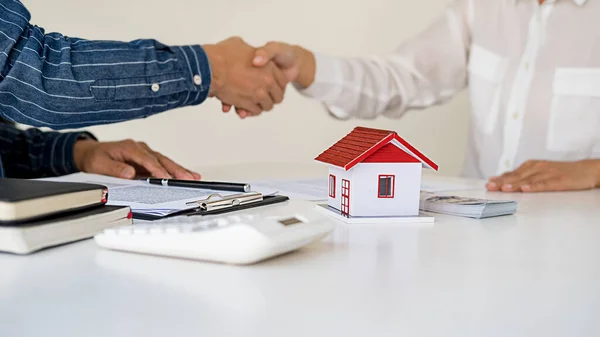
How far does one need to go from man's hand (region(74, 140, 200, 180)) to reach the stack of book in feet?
1.81

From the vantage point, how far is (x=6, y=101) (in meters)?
1.05

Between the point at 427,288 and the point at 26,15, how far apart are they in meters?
0.83

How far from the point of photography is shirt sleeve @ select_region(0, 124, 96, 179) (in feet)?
4.99

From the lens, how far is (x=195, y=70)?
1312 mm

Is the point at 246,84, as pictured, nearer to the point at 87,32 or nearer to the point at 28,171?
the point at 28,171

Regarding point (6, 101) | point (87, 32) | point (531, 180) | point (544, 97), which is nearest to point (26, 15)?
point (6, 101)

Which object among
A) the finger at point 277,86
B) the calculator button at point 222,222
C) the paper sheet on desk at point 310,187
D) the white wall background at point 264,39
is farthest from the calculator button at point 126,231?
the white wall background at point 264,39

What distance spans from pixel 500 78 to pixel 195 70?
42.1 inches

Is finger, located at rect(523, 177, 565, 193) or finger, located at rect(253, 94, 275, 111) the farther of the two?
finger, located at rect(253, 94, 275, 111)

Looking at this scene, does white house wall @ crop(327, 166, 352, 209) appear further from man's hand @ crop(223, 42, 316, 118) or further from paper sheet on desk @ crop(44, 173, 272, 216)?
man's hand @ crop(223, 42, 316, 118)

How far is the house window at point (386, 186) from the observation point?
0.86 meters

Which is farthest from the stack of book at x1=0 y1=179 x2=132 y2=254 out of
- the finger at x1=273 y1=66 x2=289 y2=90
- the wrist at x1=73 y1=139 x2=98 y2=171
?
the finger at x1=273 y1=66 x2=289 y2=90

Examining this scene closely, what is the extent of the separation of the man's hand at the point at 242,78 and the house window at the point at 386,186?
72 centimetres

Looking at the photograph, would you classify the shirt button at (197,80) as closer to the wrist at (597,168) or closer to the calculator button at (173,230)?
the calculator button at (173,230)
